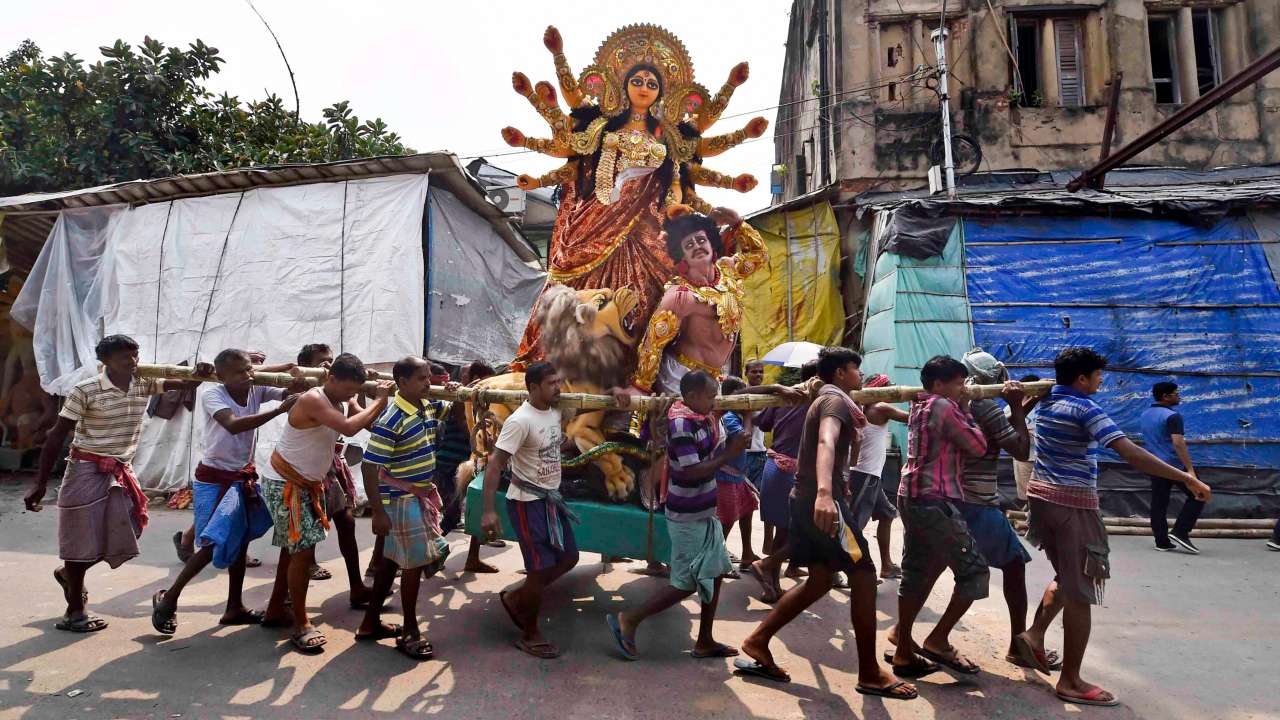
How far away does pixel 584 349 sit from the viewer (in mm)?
4629

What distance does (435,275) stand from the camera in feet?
29.7

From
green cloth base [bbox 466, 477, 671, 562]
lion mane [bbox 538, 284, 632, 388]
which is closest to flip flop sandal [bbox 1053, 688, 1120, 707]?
green cloth base [bbox 466, 477, 671, 562]

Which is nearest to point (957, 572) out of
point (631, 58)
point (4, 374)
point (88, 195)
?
point (631, 58)

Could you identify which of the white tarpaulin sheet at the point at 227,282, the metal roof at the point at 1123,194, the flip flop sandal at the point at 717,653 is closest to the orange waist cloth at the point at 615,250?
the flip flop sandal at the point at 717,653

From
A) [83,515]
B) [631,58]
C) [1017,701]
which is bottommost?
[1017,701]

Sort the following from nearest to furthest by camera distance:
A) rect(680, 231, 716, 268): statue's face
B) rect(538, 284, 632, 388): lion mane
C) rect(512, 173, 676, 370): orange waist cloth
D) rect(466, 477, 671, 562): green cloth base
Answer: rect(466, 477, 671, 562): green cloth base, rect(538, 284, 632, 388): lion mane, rect(680, 231, 716, 268): statue's face, rect(512, 173, 676, 370): orange waist cloth

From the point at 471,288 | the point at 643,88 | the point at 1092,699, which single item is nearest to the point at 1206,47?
the point at 643,88

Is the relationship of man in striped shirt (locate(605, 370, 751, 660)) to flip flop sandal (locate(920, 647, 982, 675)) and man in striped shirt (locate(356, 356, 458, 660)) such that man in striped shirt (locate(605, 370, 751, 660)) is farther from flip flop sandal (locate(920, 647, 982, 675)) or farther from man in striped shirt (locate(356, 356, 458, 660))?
man in striped shirt (locate(356, 356, 458, 660))

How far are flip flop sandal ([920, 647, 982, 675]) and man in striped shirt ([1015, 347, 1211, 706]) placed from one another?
379 millimetres

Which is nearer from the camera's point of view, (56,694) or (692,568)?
(56,694)

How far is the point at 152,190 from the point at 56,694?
796 cm

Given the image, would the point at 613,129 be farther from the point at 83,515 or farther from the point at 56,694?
the point at 56,694

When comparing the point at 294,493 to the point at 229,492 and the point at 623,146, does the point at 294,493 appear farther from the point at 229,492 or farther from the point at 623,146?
the point at 623,146

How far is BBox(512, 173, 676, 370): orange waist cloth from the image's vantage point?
504 cm
